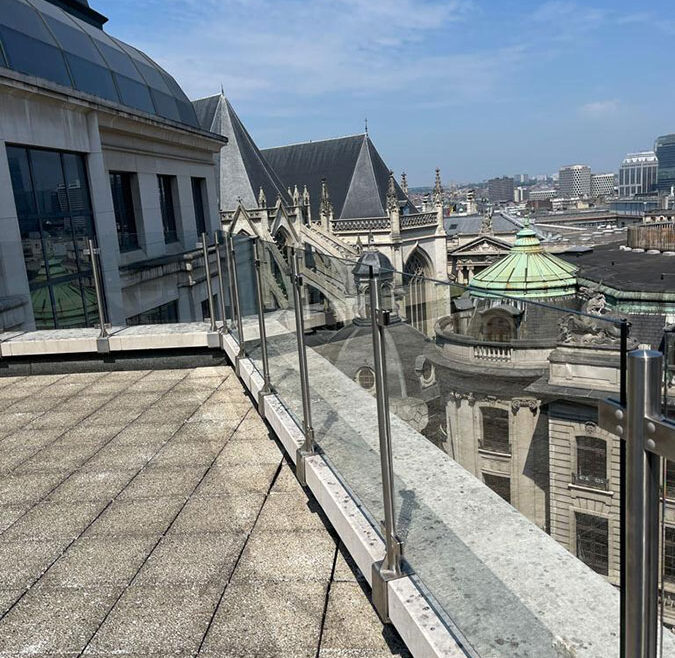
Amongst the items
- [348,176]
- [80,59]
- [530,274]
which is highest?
[80,59]

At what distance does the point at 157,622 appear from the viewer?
11.6 ft

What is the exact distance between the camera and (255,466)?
5.58m

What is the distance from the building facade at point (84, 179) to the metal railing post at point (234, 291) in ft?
7.74

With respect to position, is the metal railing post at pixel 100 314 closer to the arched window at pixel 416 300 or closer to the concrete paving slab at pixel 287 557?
the concrete paving slab at pixel 287 557

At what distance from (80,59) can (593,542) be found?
18.5 metres

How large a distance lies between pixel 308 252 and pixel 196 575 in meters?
2.30

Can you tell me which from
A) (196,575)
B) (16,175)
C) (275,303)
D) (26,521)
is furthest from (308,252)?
(16,175)

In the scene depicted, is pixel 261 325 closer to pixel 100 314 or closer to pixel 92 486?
pixel 92 486

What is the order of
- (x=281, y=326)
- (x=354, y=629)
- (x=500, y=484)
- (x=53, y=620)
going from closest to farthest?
(x=500, y=484) → (x=354, y=629) → (x=53, y=620) → (x=281, y=326)

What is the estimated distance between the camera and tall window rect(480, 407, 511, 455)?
2.30m

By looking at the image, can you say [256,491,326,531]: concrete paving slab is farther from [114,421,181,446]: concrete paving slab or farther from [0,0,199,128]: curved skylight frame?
[0,0,199,128]: curved skylight frame

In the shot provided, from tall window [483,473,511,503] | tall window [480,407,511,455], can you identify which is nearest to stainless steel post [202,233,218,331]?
tall window [483,473,511,503]

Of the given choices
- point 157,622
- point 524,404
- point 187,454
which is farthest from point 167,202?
point 524,404

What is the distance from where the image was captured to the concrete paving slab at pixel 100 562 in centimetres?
400
